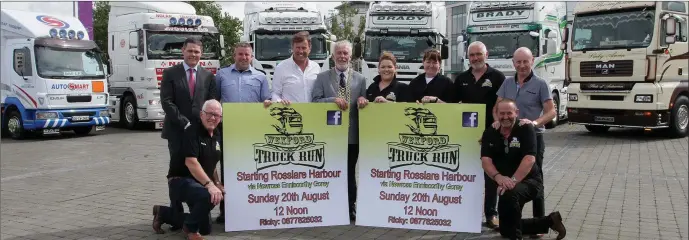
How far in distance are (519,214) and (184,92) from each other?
130 inches

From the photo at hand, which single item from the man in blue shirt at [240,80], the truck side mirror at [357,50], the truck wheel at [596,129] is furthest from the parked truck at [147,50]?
the man in blue shirt at [240,80]

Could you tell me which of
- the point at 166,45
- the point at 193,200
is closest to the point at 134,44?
the point at 166,45

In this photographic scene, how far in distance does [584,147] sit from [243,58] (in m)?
9.04

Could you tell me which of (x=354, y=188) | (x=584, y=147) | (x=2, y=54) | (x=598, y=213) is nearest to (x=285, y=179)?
(x=354, y=188)

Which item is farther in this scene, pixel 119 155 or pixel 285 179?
pixel 119 155

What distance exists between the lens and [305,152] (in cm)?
593

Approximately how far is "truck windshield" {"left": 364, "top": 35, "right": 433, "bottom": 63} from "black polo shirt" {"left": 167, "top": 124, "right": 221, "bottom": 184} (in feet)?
41.7

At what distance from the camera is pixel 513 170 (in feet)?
17.9

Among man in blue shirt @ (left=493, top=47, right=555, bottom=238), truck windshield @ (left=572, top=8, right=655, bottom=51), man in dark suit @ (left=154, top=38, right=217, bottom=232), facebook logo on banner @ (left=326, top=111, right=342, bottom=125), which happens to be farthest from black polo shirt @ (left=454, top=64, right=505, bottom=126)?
truck windshield @ (left=572, top=8, right=655, bottom=51)

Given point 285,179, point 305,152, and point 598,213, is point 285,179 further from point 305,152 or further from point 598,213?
point 598,213

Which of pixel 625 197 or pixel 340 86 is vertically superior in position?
pixel 340 86

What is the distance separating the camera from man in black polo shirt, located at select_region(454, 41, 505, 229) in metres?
5.86

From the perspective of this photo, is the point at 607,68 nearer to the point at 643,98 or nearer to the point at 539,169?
the point at 643,98

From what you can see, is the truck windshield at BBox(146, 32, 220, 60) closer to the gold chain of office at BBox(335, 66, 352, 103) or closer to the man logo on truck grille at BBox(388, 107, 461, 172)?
the gold chain of office at BBox(335, 66, 352, 103)
